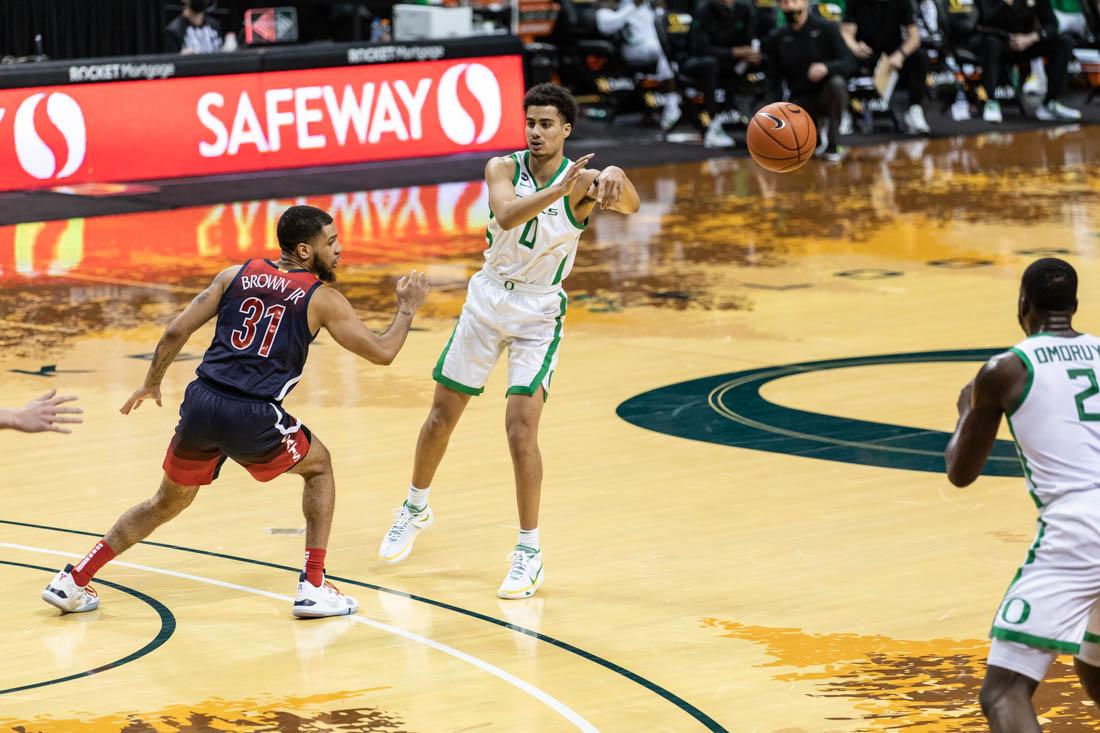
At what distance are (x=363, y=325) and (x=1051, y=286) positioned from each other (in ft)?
9.31

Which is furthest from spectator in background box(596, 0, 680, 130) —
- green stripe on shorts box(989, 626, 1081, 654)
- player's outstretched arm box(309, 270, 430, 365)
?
green stripe on shorts box(989, 626, 1081, 654)

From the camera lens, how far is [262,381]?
23.8 feet

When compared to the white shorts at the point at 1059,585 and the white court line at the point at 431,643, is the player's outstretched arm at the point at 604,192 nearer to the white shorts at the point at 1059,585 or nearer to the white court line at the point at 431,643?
the white court line at the point at 431,643

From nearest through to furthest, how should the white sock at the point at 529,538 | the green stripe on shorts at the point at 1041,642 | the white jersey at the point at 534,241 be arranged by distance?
the green stripe on shorts at the point at 1041,642, the white sock at the point at 529,538, the white jersey at the point at 534,241

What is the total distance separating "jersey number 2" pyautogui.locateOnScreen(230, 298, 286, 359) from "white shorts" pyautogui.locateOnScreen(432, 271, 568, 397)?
97 cm

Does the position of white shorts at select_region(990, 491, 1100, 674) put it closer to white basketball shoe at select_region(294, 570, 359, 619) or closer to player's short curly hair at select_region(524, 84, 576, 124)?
white basketball shoe at select_region(294, 570, 359, 619)

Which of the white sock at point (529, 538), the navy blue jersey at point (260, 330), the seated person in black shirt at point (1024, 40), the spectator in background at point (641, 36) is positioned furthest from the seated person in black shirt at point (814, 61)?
the navy blue jersey at point (260, 330)

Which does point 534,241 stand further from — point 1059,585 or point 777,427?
point 1059,585

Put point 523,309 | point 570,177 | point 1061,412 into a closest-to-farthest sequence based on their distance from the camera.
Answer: point 1061,412
point 570,177
point 523,309

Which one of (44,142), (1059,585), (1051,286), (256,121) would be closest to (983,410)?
(1051,286)

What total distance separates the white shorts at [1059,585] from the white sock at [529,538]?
286 centimetres

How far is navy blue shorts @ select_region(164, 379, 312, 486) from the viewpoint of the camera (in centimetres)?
718

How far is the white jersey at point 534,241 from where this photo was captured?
26.3ft

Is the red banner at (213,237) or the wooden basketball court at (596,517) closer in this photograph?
the wooden basketball court at (596,517)
